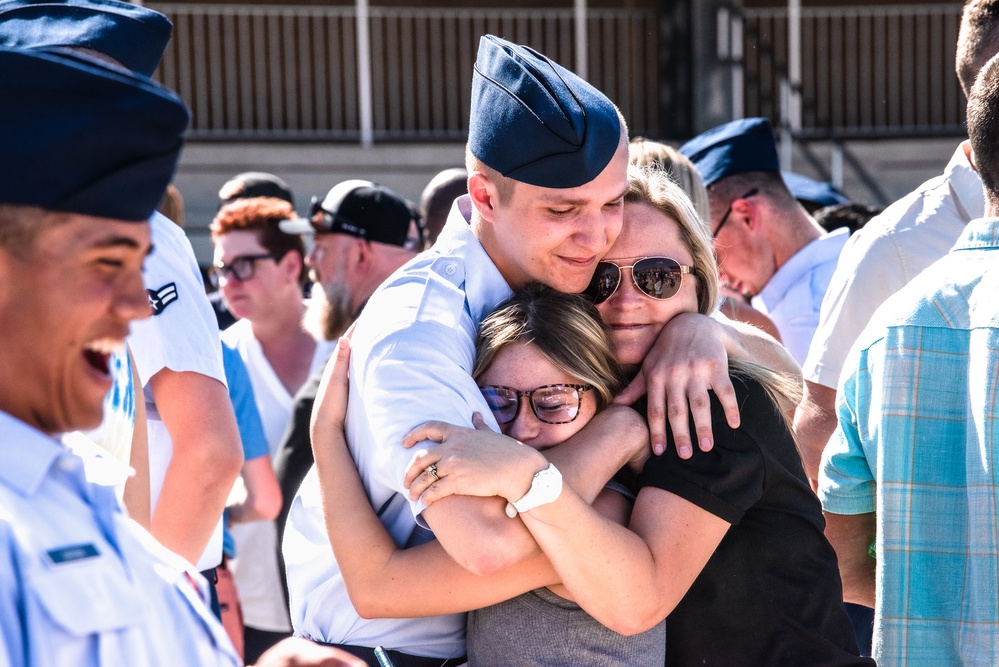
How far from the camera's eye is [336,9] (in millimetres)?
11000

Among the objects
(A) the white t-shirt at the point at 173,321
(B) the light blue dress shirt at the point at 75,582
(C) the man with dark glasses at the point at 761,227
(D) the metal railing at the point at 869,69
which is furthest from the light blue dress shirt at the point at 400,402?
(D) the metal railing at the point at 869,69

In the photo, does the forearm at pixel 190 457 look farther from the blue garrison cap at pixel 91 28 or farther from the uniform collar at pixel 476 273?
the blue garrison cap at pixel 91 28

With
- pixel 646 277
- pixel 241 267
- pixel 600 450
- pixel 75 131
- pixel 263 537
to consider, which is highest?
pixel 75 131

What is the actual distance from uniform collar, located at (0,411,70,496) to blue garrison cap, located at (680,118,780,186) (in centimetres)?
373

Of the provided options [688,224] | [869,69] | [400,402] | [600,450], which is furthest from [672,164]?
[869,69]

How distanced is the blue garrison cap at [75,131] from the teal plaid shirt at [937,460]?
152cm

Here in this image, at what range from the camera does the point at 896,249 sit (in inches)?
125

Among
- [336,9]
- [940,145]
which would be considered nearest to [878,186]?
[940,145]

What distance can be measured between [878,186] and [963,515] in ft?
30.4

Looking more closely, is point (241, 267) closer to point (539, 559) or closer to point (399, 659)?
point (399, 659)

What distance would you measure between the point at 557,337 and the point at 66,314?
1.09 metres

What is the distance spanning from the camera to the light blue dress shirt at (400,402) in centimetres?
192

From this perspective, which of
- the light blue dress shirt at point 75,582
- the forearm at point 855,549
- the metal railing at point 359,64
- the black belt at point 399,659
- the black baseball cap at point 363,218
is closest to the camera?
the light blue dress shirt at point 75,582

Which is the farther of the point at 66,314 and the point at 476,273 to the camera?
the point at 476,273
